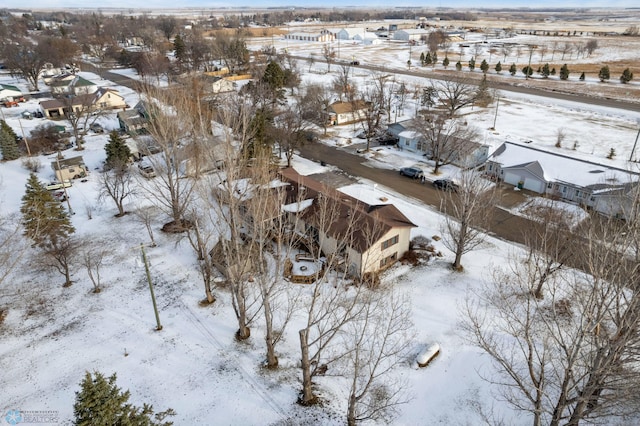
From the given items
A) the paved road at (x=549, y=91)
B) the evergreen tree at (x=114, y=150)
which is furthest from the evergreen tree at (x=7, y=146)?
the paved road at (x=549, y=91)

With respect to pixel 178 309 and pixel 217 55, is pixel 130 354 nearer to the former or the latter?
pixel 178 309

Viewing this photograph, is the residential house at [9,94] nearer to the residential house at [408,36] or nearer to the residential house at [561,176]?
the residential house at [561,176]

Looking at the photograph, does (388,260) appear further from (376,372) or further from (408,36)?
(408,36)

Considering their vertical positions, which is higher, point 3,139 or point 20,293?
point 3,139

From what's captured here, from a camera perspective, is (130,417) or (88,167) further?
(88,167)

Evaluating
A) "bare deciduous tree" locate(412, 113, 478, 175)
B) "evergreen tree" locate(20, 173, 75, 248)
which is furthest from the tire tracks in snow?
"bare deciduous tree" locate(412, 113, 478, 175)

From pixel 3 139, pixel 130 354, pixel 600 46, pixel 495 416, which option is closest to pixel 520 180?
pixel 495 416

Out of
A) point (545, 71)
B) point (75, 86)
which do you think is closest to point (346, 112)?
point (75, 86)
